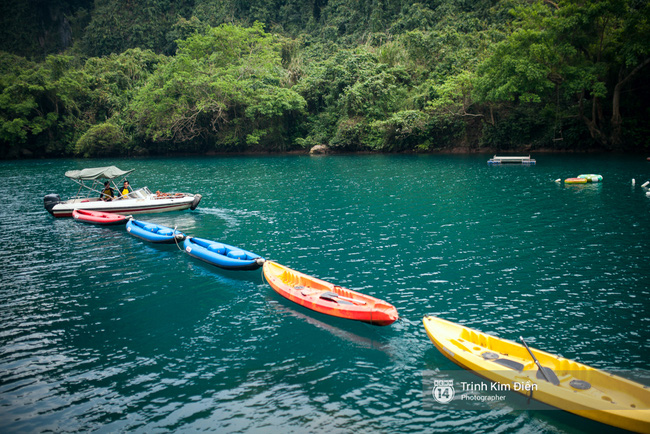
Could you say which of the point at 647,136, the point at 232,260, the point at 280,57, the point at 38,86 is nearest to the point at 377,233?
the point at 232,260

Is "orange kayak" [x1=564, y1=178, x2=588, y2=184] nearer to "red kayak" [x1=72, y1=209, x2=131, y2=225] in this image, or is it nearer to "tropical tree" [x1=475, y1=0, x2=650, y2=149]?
"tropical tree" [x1=475, y1=0, x2=650, y2=149]

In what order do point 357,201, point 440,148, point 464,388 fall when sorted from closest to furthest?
point 464,388, point 357,201, point 440,148

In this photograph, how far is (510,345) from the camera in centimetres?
933

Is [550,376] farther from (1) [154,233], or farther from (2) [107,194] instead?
(2) [107,194]

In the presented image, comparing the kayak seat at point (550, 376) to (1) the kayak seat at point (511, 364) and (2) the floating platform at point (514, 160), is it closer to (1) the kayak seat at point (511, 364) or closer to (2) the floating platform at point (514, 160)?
(1) the kayak seat at point (511, 364)

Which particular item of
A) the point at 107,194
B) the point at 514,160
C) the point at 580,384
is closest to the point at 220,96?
the point at 107,194

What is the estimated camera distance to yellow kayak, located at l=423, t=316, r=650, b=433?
749 cm

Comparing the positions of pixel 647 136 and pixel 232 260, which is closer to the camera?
pixel 232 260

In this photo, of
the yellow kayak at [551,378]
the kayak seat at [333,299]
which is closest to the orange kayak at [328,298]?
Answer: the kayak seat at [333,299]

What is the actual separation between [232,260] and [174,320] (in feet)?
12.4

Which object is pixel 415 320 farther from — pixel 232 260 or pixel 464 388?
pixel 232 260

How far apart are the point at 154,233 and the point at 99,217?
20.9 feet

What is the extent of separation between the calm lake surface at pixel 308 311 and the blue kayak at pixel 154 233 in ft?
1.56

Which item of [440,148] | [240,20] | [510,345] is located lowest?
[510,345]
